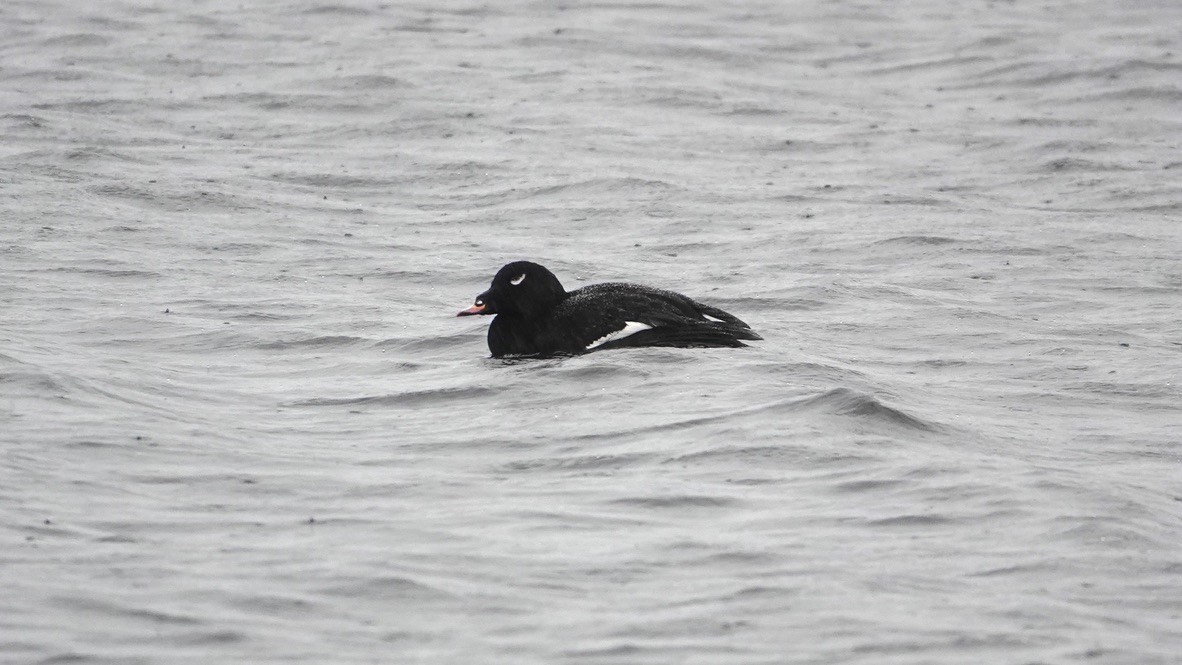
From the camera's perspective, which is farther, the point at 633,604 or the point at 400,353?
the point at 400,353

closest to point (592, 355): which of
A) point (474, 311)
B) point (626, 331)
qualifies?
point (626, 331)

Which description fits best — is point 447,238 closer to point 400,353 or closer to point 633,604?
point 400,353

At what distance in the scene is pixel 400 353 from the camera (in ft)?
36.8

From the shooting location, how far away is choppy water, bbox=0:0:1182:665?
21.7 ft

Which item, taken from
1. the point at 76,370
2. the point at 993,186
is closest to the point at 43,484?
the point at 76,370

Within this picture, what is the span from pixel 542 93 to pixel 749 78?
2.64m

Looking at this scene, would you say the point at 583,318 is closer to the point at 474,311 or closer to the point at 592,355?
the point at 592,355

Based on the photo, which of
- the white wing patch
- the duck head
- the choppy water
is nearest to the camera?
the choppy water

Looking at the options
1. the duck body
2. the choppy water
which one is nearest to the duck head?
the duck body

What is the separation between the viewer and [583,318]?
10.6 m

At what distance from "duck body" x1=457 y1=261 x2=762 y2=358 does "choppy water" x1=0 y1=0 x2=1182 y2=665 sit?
0.20m

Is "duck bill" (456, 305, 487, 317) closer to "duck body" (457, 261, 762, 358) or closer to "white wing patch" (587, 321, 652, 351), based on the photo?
"duck body" (457, 261, 762, 358)

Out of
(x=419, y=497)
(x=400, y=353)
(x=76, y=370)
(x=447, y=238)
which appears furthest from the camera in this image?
(x=447, y=238)

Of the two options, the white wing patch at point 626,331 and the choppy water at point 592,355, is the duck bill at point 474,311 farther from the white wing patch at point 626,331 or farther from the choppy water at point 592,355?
the white wing patch at point 626,331
